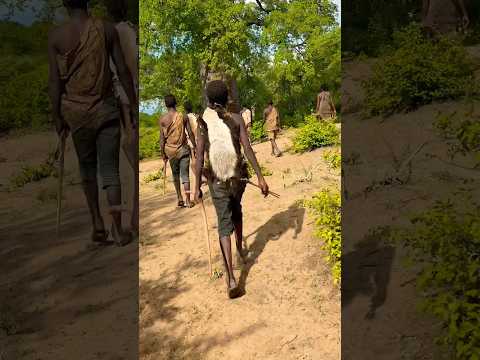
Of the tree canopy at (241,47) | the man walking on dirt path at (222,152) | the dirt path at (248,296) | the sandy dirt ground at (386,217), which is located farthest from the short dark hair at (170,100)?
the tree canopy at (241,47)

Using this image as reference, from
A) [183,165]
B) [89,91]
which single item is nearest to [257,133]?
[183,165]

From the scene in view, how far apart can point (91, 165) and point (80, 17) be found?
3.26ft

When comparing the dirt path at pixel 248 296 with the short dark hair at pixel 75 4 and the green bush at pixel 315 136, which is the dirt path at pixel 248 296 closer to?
the short dark hair at pixel 75 4

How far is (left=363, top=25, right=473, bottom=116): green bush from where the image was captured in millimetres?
7965

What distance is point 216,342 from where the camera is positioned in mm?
3455

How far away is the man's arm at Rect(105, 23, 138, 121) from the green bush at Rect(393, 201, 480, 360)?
2.11 meters

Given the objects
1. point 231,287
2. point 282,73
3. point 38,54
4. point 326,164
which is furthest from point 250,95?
point 231,287

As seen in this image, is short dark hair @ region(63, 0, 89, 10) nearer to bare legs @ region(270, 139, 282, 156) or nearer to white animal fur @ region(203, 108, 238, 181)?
white animal fur @ region(203, 108, 238, 181)

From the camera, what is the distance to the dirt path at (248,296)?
3.40 meters

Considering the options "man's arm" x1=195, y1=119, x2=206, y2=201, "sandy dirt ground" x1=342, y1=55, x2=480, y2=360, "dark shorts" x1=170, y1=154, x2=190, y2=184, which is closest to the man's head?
"man's arm" x1=195, y1=119, x2=206, y2=201

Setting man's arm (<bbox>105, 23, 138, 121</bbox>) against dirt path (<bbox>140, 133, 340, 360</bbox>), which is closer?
man's arm (<bbox>105, 23, 138, 121</bbox>)

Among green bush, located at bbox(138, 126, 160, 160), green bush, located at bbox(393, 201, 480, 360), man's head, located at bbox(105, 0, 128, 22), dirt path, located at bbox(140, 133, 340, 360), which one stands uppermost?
man's head, located at bbox(105, 0, 128, 22)

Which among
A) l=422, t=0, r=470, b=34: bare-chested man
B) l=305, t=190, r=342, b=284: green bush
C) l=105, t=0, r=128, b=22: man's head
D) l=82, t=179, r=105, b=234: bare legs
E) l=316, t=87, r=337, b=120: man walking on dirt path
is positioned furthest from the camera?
l=316, t=87, r=337, b=120: man walking on dirt path

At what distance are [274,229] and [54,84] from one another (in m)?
3.07
